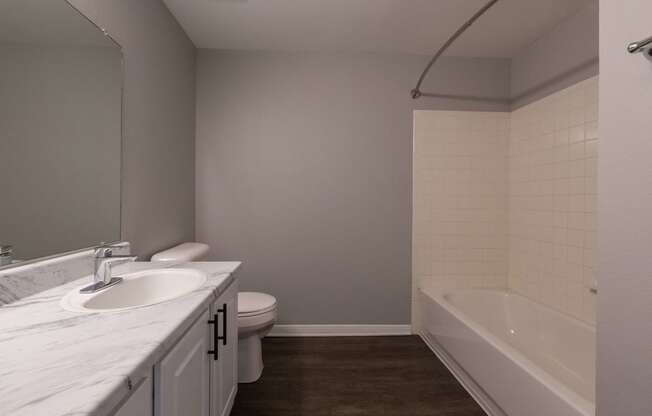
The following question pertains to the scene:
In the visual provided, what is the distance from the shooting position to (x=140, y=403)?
64cm

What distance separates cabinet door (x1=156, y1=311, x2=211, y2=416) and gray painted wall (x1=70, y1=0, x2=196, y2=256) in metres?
0.85

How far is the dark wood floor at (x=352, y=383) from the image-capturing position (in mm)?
1624

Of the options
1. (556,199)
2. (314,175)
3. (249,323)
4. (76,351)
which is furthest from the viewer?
(314,175)

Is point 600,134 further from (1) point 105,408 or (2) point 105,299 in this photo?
(2) point 105,299

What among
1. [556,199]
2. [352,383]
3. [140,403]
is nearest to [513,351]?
[352,383]

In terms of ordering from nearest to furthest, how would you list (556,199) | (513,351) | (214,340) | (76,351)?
(76,351)
(214,340)
(513,351)
(556,199)

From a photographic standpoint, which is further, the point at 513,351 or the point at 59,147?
the point at 513,351

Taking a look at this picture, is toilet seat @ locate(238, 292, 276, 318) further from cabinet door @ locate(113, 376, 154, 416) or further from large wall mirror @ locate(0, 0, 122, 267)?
cabinet door @ locate(113, 376, 154, 416)

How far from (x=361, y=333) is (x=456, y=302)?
0.84 m

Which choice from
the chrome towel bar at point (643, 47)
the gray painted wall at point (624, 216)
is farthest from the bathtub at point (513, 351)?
the chrome towel bar at point (643, 47)

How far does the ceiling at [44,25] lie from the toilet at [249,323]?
3.66ft

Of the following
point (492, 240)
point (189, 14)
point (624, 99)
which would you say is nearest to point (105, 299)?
point (624, 99)

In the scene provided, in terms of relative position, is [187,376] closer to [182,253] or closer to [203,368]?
[203,368]

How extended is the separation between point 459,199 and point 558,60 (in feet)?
3.95
